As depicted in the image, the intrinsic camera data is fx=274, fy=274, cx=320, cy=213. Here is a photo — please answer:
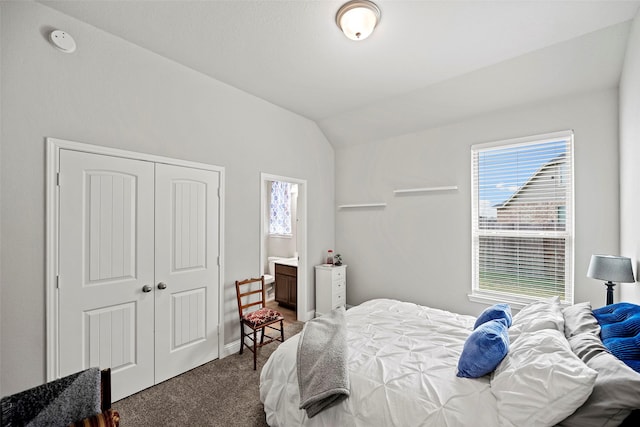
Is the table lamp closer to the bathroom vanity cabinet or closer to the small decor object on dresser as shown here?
the small decor object on dresser

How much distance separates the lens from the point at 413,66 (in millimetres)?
2719

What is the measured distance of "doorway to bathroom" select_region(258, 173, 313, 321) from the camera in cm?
402

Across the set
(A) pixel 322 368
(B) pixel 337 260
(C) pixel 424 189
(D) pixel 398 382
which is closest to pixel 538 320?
(D) pixel 398 382

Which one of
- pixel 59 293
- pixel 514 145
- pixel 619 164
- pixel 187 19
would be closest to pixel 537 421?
pixel 619 164

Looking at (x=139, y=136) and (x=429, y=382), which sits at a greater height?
(x=139, y=136)

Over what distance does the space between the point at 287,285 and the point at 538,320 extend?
3409mm

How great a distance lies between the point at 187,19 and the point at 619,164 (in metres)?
3.92

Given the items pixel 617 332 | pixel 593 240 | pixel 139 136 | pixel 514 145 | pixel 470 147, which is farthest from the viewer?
pixel 470 147

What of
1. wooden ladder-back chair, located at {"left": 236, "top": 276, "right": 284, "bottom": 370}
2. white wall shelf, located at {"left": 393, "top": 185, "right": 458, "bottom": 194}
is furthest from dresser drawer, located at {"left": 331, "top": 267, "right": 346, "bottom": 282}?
white wall shelf, located at {"left": 393, "top": 185, "right": 458, "bottom": 194}

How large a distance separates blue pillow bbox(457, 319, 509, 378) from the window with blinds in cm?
190

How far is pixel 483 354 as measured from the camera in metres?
1.48

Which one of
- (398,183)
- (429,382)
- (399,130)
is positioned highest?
(399,130)

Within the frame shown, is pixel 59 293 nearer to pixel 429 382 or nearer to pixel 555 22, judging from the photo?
pixel 429 382

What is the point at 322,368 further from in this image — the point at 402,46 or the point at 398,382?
the point at 402,46
